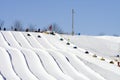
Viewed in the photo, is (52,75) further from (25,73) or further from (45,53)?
(45,53)

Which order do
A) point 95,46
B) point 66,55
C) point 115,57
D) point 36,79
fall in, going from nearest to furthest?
point 36,79 < point 66,55 < point 115,57 < point 95,46

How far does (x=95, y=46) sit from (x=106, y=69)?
1241 centimetres

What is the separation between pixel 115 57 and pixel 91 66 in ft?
28.0

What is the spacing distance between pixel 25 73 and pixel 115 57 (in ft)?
39.6

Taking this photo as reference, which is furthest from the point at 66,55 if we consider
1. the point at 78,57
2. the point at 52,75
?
the point at 52,75

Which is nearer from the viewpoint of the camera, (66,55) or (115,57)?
(66,55)

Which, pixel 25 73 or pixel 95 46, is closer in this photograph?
pixel 25 73

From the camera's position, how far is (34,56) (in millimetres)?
22391

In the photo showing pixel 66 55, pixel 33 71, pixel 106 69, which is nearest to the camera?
pixel 33 71

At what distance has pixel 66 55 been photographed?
23.1 metres

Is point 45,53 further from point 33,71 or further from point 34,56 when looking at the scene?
point 33,71

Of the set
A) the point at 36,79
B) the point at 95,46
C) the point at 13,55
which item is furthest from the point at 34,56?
the point at 95,46

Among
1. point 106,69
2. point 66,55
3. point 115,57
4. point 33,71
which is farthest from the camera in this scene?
point 115,57

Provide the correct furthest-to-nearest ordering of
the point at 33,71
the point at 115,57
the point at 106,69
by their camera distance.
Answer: the point at 115,57
the point at 106,69
the point at 33,71
